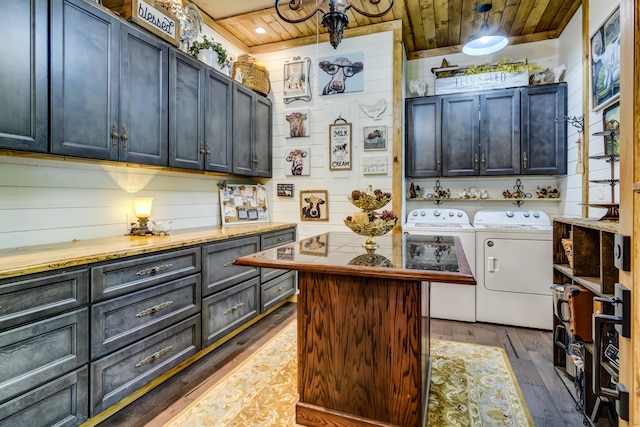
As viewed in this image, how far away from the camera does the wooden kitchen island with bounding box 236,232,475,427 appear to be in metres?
1.59

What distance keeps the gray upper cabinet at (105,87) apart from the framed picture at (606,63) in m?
3.32

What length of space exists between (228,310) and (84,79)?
6.27 ft

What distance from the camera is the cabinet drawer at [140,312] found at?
1.79m

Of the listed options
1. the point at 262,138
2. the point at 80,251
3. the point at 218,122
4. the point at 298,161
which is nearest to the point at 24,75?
the point at 80,251

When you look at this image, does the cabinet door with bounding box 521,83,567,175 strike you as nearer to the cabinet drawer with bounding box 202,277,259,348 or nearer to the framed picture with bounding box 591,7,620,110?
the framed picture with bounding box 591,7,620,110

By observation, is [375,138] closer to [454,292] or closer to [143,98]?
[454,292]

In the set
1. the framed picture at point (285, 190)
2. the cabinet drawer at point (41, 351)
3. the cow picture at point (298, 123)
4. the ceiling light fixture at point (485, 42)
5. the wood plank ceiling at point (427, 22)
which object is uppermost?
the wood plank ceiling at point (427, 22)

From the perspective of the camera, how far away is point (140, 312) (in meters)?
2.03

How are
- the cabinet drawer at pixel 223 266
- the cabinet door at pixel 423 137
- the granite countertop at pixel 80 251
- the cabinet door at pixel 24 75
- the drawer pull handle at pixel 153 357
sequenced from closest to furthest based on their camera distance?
the granite countertop at pixel 80 251
the cabinet door at pixel 24 75
the drawer pull handle at pixel 153 357
the cabinet drawer at pixel 223 266
the cabinet door at pixel 423 137

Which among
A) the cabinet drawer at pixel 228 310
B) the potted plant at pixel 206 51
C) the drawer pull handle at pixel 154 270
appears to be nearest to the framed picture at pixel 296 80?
the potted plant at pixel 206 51

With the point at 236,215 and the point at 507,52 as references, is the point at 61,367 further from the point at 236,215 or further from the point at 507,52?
the point at 507,52

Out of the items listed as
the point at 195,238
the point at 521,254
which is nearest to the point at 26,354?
the point at 195,238

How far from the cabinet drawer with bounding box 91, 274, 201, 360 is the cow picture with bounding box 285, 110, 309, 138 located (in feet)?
7.12

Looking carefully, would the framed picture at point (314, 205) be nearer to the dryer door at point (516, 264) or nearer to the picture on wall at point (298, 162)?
the picture on wall at point (298, 162)
